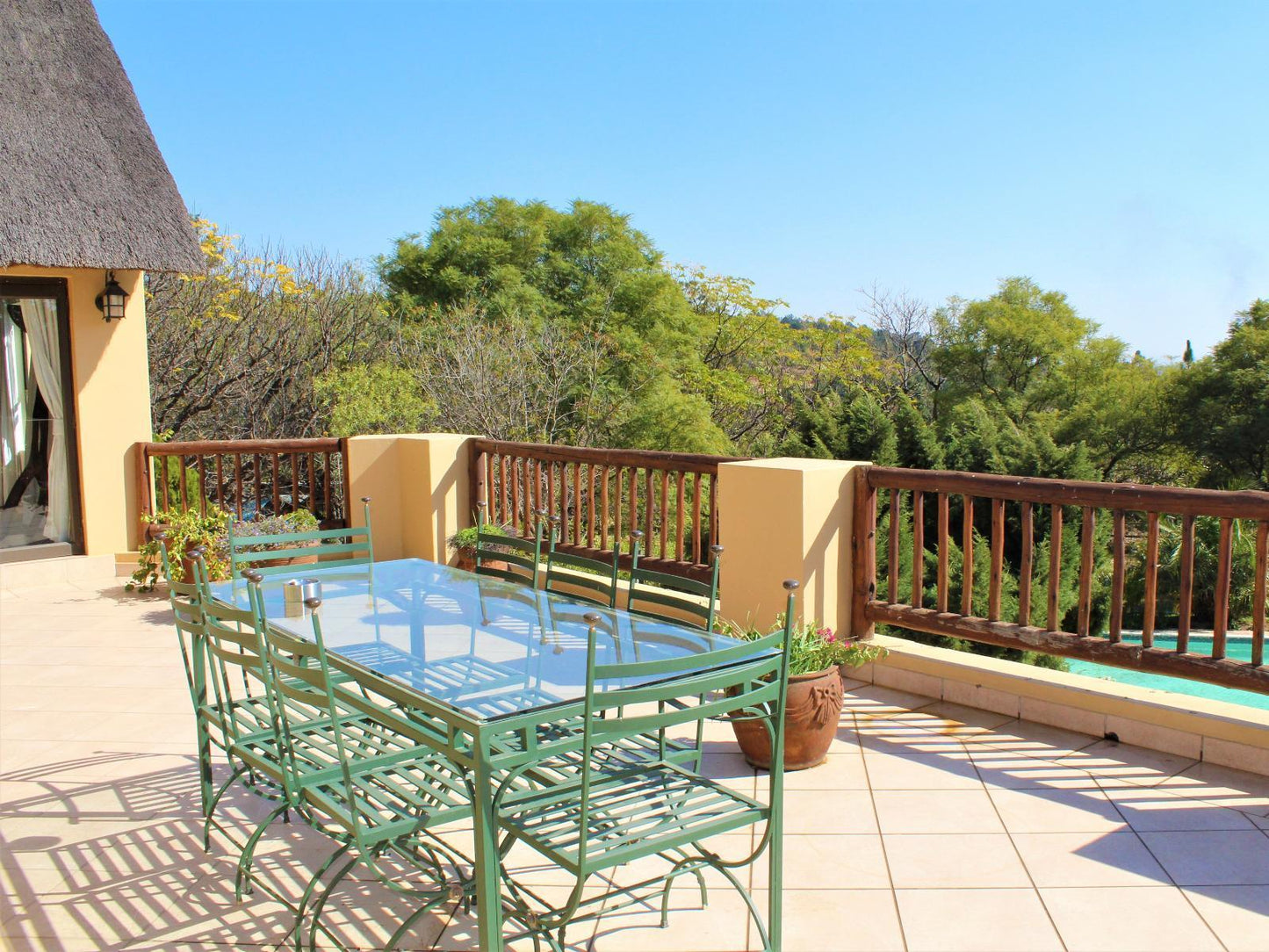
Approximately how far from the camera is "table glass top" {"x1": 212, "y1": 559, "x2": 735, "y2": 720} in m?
2.31

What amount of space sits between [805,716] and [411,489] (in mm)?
4040

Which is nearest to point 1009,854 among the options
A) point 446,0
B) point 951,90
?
point 446,0

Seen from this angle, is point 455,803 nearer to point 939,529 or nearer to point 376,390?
point 939,529

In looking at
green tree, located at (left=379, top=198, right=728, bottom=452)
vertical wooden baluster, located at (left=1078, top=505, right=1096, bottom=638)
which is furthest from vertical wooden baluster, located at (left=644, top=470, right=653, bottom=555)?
green tree, located at (left=379, top=198, right=728, bottom=452)

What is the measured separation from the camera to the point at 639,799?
2240 millimetres

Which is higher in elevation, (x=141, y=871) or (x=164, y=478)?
(x=164, y=478)

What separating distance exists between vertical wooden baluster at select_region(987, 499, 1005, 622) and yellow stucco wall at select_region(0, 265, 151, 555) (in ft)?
19.3

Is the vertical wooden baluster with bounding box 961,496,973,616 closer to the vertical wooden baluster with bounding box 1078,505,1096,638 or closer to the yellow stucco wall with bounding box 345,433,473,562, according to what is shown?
the vertical wooden baluster with bounding box 1078,505,1096,638

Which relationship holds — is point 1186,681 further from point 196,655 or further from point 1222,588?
point 196,655

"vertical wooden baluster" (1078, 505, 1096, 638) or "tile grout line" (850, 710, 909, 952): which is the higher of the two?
"vertical wooden baluster" (1078, 505, 1096, 638)

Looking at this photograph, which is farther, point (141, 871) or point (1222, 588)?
point (1222, 588)

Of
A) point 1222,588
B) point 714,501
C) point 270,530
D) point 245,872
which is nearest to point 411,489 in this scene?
point 270,530

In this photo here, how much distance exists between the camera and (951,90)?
803 inches

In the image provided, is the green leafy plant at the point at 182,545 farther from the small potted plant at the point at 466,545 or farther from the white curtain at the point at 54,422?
the small potted plant at the point at 466,545
